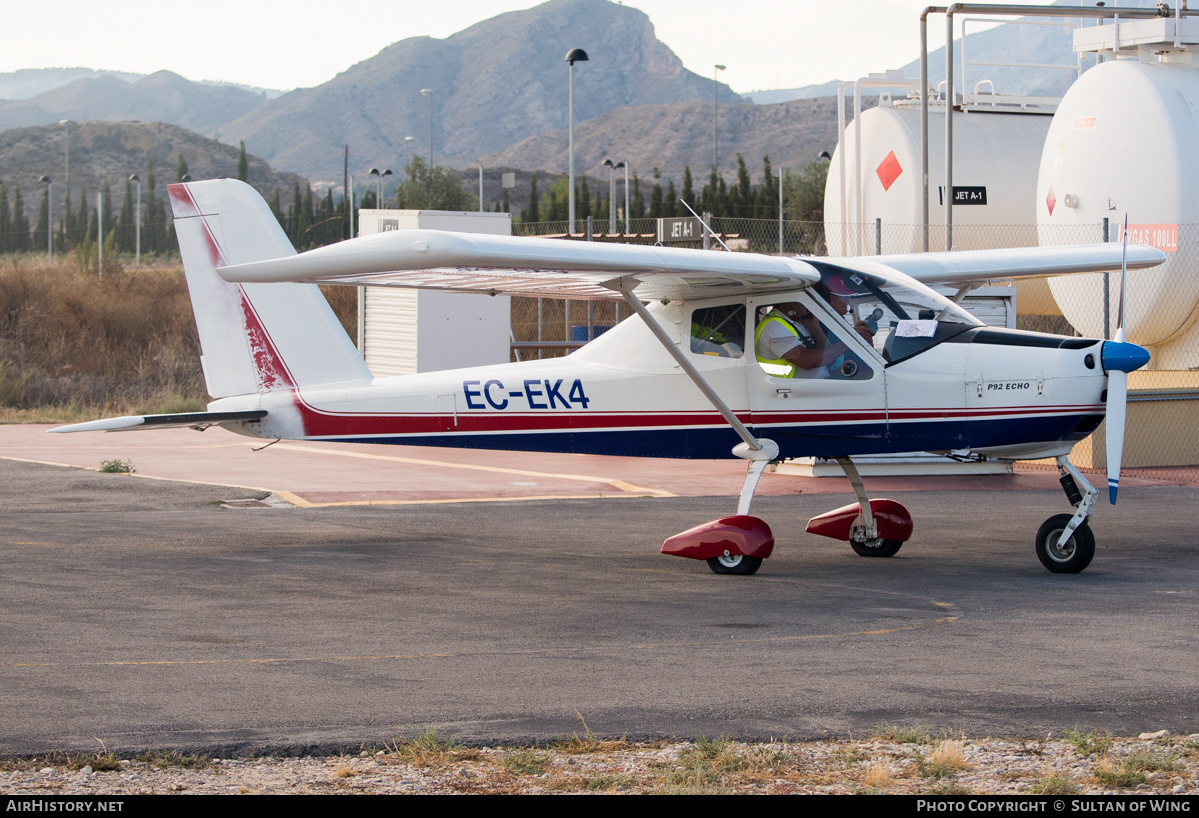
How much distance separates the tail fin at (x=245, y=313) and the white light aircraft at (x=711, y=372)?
2 cm

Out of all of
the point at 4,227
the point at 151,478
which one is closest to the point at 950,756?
the point at 151,478

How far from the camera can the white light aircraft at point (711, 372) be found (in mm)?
8836

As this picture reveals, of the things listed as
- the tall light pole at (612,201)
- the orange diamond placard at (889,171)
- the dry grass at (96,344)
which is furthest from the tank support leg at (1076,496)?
the dry grass at (96,344)

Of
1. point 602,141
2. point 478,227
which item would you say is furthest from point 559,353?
point 602,141

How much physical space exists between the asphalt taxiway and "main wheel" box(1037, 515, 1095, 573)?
0.55 feet

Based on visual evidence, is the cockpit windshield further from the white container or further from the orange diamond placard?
the orange diamond placard

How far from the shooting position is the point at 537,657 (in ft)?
21.1

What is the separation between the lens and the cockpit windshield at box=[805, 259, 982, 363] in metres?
9.17

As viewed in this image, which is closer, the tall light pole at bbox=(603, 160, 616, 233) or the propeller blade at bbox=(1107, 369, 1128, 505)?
the propeller blade at bbox=(1107, 369, 1128, 505)

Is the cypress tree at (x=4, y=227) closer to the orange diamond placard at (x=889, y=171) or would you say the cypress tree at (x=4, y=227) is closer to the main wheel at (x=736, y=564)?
the orange diamond placard at (x=889, y=171)

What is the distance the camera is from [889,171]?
66.9 feet

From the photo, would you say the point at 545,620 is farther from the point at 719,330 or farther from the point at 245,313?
the point at 245,313

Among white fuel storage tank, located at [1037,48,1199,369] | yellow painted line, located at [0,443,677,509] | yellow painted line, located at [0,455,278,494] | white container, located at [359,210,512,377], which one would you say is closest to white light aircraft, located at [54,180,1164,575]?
yellow painted line, located at [0,443,677,509]
